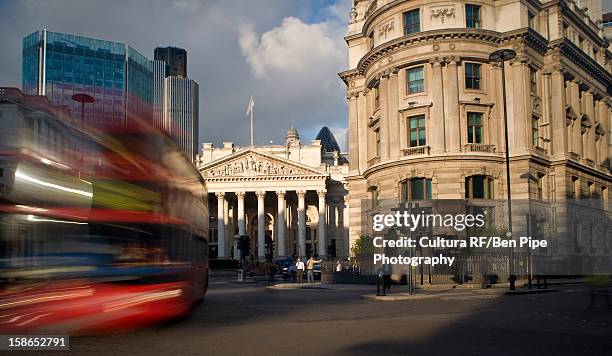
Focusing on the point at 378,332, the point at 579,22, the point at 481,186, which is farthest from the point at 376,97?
the point at 378,332

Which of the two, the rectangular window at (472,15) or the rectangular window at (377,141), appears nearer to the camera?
the rectangular window at (472,15)

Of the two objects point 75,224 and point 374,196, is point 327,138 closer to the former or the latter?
point 374,196

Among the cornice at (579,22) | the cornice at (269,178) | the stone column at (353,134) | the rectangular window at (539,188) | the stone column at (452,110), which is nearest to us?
the stone column at (452,110)

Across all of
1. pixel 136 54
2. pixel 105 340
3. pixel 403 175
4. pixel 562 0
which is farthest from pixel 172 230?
pixel 136 54

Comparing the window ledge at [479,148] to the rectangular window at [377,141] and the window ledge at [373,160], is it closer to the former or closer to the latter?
the window ledge at [373,160]

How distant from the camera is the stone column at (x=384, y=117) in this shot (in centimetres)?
4838

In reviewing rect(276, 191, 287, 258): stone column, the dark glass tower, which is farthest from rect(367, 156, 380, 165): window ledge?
the dark glass tower

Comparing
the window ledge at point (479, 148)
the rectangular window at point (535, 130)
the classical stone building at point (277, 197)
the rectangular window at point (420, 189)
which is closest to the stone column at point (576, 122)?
the rectangular window at point (535, 130)

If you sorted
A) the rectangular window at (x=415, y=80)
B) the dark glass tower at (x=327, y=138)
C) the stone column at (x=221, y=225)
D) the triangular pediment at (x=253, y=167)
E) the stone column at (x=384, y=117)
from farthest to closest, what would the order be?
the dark glass tower at (x=327, y=138), the stone column at (x=221, y=225), the triangular pediment at (x=253, y=167), the stone column at (x=384, y=117), the rectangular window at (x=415, y=80)

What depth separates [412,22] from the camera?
47.8 meters

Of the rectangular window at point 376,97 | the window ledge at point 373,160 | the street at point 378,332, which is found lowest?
the street at point 378,332

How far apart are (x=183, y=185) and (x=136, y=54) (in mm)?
122639

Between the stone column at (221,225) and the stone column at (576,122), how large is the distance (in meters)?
61.9

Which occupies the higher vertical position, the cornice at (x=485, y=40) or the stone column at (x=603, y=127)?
the cornice at (x=485, y=40)
